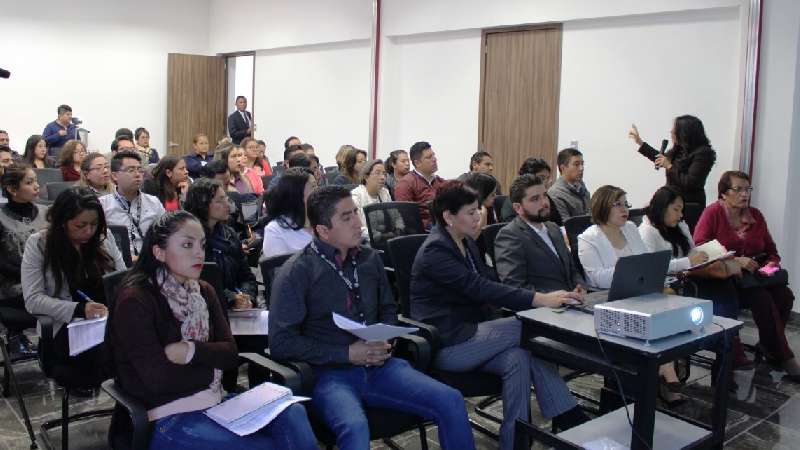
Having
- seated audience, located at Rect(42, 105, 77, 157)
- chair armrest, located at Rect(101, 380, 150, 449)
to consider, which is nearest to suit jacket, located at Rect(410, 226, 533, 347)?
chair armrest, located at Rect(101, 380, 150, 449)

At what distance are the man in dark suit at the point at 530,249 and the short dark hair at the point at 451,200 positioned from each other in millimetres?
404

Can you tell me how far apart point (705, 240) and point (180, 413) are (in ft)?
11.8

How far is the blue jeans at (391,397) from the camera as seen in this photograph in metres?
2.32

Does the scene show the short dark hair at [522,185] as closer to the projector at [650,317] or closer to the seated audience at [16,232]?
the projector at [650,317]

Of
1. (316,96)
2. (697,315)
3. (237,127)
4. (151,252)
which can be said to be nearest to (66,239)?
(151,252)

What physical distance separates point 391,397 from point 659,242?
2.29m

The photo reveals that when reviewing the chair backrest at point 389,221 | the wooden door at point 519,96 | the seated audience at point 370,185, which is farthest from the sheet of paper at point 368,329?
the wooden door at point 519,96

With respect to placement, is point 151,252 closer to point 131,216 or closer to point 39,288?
point 39,288

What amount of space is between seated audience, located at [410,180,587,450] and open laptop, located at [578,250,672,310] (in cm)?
26

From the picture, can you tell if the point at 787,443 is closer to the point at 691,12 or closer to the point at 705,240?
the point at 705,240

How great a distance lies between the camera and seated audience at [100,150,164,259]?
413 centimetres

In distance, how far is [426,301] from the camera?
2953 mm

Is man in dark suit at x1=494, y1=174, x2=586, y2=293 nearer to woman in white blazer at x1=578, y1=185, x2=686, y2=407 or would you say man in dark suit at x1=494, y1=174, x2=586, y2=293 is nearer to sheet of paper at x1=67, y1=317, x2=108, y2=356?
woman in white blazer at x1=578, y1=185, x2=686, y2=407

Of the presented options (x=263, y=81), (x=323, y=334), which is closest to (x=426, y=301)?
(x=323, y=334)
